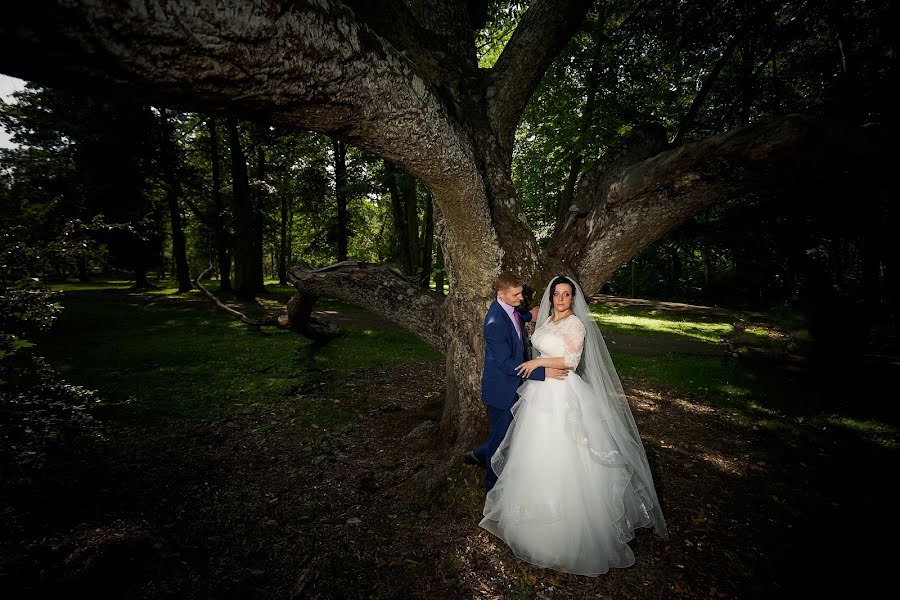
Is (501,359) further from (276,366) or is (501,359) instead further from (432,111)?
(276,366)

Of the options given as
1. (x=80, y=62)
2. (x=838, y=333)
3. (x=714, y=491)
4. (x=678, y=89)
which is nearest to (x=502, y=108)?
(x=80, y=62)

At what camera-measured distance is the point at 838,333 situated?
228 inches

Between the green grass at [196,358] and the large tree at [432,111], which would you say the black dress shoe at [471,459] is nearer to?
the large tree at [432,111]

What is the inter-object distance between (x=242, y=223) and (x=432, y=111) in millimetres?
19416

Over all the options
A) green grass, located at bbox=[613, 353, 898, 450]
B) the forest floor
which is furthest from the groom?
green grass, located at bbox=[613, 353, 898, 450]

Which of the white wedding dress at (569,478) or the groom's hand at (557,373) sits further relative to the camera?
the groom's hand at (557,373)

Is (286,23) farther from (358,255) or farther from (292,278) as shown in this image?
(358,255)

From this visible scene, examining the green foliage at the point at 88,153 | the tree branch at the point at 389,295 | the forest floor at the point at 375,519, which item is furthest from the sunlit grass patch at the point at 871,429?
the green foliage at the point at 88,153

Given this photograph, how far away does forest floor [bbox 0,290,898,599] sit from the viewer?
296 centimetres

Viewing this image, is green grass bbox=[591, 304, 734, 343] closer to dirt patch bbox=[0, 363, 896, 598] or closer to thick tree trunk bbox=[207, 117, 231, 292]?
dirt patch bbox=[0, 363, 896, 598]

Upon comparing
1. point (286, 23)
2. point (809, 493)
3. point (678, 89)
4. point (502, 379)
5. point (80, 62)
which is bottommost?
point (809, 493)

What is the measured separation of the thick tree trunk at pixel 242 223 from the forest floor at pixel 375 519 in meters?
15.1

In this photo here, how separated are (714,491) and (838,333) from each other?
12.4 ft

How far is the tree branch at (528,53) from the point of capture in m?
4.09
